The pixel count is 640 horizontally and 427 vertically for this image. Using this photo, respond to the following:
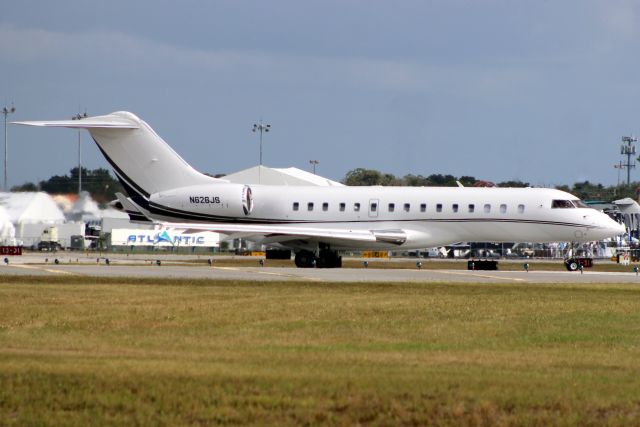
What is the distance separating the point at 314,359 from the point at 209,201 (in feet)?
121

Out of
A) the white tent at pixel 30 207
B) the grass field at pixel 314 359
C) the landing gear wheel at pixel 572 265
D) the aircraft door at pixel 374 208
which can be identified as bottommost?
the grass field at pixel 314 359

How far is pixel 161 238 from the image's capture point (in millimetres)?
97938

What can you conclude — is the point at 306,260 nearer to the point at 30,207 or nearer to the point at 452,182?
the point at 30,207

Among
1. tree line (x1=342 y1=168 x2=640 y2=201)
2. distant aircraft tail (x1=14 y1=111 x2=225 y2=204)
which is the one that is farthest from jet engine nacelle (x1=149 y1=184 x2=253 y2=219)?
tree line (x1=342 y1=168 x2=640 y2=201)

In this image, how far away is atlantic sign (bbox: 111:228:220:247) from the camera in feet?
313

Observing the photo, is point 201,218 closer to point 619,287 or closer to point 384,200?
point 384,200

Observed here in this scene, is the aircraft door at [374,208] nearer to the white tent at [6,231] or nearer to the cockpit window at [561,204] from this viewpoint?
the cockpit window at [561,204]

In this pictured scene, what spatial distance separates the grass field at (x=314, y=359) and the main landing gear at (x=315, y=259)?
21.6m

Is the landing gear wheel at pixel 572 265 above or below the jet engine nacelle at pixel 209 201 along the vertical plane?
below

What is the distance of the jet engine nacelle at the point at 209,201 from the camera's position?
53188 millimetres

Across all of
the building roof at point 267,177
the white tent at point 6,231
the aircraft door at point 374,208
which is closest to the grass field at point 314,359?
the aircraft door at point 374,208

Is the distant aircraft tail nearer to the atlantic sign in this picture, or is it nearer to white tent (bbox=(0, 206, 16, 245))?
white tent (bbox=(0, 206, 16, 245))

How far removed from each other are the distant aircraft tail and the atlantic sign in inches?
1605

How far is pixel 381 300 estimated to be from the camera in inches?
1137
